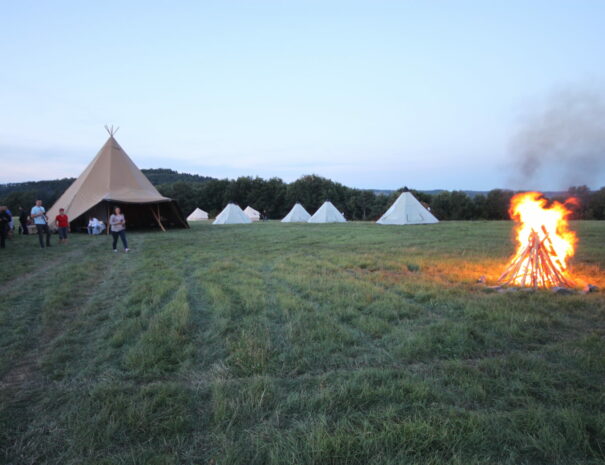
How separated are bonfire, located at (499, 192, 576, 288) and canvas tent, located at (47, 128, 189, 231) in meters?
15.0

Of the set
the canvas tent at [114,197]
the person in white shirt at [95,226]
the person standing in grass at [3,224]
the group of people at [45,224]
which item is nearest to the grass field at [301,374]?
the group of people at [45,224]

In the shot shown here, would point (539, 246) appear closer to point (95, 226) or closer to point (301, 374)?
point (301, 374)

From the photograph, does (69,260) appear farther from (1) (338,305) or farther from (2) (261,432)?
(2) (261,432)

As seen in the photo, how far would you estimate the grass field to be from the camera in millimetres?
1845

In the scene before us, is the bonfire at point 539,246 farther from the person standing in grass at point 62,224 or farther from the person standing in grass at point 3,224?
the person standing in grass at point 62,224

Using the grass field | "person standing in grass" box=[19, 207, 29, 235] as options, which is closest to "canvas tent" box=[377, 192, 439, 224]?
the grass field

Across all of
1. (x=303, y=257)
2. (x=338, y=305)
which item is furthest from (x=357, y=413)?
(x=303, y=257)

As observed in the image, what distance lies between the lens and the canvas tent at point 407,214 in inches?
779

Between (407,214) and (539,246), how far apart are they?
14891 mm

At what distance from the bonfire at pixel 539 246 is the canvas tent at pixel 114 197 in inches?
589

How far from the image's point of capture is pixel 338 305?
433cm

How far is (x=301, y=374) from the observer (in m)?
2.67

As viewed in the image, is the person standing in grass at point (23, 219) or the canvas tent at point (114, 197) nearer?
the person standing in grass at point (23, 219)

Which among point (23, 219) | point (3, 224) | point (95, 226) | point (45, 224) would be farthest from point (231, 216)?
point (3, 224)
